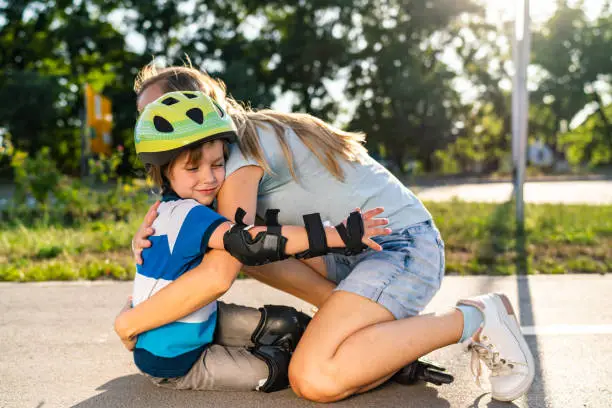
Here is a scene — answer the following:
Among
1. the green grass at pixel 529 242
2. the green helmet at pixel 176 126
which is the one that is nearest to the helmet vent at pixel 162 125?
the green helmet at pixel 176 126

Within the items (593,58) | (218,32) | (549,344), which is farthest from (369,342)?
(593,58)

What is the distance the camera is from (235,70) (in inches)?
884

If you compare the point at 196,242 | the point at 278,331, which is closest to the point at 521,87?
the point at 278,331

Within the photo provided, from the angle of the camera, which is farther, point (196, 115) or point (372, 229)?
point (196, 115)

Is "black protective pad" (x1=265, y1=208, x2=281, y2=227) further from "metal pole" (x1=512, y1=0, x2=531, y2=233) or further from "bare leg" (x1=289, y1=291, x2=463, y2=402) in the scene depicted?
"metal pole" (x1=512, y1=0, x2=531, y2=233)

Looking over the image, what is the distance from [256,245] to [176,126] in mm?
509

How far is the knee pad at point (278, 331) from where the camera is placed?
2.77 meters

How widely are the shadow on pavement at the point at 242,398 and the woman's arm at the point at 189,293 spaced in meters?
0.28

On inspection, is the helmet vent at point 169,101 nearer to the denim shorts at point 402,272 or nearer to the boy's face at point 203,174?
the boy's face at point 203,174

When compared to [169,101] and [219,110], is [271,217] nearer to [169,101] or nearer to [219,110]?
[219,110]

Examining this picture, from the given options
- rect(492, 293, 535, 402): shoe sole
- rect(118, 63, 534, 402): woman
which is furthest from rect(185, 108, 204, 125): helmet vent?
rect(492, 293, 535, 402): shoe sole

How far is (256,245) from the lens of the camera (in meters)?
2.24

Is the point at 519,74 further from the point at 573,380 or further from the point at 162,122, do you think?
the point at 162,122

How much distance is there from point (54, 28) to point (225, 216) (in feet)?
86.9
